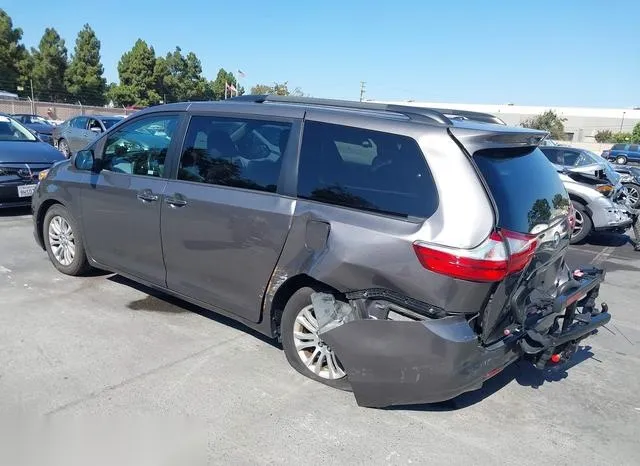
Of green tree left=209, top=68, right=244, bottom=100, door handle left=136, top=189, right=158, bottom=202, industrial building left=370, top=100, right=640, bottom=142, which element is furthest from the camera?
industrial building left=370, top=100, right=640, bottom=142

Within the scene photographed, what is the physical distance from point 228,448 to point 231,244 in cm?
141

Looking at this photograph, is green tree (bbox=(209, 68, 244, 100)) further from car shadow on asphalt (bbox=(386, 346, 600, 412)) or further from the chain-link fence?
car shadow on asphalt (bbox=(386, 346, 600, 412))

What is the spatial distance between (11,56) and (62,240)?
172ft

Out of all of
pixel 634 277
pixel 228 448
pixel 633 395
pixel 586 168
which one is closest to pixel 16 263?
pixel 228 448

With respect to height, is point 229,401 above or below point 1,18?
below

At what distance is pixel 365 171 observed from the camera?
10.6 ft

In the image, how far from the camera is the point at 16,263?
5.86 metres

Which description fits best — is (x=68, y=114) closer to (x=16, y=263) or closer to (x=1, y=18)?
(x=1, y=18)

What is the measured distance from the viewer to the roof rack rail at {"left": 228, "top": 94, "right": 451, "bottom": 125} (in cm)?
317

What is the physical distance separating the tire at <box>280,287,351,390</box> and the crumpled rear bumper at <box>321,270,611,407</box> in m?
0.29

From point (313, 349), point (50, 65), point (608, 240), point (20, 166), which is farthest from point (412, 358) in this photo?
point (50, 65)

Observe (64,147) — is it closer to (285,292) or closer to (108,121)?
(108,121)

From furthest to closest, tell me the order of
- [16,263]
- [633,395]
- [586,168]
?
[586,168], [16,263], [633,395]

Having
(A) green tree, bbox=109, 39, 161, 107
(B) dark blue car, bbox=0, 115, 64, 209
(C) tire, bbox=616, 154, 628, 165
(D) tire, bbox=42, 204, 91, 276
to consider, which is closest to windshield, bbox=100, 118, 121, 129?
(B) dark blue car, bbox=0, 115, 64, 209
